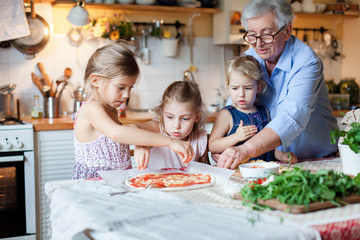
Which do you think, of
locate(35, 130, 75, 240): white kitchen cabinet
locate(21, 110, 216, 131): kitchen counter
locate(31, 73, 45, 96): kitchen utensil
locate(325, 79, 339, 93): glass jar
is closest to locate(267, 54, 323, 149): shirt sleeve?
locate(21, 110, 216, 131): kitchen counter

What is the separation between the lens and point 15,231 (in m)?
2.86

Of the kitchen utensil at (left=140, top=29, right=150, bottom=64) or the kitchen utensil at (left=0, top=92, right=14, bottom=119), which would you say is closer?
the kitchen utensil at (left=0, top=92, right=14, bottom=119)

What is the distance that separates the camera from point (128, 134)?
4.99 ft

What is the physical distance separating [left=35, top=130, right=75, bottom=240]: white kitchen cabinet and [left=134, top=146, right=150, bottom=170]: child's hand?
1.51m

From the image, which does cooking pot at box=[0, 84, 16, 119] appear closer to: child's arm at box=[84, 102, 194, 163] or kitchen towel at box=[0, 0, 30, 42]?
kitchen towel at box=[0, 0, 30, 42]

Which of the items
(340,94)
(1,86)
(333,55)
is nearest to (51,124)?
(1,86)

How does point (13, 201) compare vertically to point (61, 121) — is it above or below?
below

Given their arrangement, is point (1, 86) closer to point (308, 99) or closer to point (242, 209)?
point (308, 99)

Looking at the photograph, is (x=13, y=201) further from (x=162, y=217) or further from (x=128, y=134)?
(x=162, y=217)

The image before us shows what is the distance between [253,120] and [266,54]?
0.30m

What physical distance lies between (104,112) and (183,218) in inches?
27.8

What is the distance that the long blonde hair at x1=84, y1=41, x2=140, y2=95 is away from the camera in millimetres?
1661

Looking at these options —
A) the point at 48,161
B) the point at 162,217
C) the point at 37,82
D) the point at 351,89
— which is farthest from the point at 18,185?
the point at 351,89

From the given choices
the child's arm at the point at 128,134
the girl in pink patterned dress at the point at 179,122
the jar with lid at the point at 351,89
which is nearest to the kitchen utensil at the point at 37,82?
the girl in pink patterned dress at the point at 179,122
